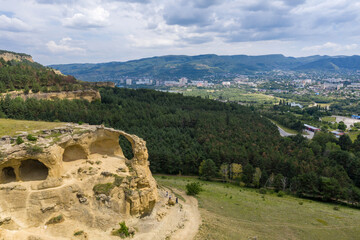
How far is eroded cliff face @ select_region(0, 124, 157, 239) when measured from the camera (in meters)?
25.2

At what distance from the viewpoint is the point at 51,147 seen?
2744cm

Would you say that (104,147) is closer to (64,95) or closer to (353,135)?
(64,95)

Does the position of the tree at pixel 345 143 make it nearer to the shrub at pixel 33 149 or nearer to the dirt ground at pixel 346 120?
the dirt ground at pixel 346 120

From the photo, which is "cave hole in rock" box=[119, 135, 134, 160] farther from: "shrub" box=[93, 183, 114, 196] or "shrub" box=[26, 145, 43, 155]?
"shrub" box=[26, 145, 43, 155]

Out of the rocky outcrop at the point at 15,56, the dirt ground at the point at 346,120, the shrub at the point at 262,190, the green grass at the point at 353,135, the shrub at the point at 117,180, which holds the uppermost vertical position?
the rocky outcrop at the point at 15,56

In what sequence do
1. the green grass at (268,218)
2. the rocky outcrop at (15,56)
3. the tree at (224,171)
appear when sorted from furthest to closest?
the rocky outcrop at (15,56), the tree at (224,171), the green grass at (268,218)

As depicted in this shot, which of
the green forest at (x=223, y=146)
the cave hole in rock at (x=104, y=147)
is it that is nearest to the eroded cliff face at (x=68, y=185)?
the cave hole in rock at (x=104, y=147)

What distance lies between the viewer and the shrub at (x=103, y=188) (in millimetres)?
28420

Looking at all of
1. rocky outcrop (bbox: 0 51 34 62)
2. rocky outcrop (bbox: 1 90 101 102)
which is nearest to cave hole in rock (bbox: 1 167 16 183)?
rocky outcrop (bbox: 1 90 101 102)

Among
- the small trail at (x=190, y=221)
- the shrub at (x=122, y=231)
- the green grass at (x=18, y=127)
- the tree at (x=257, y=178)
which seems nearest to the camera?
the shrub at (x=122, y=231)

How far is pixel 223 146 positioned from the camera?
6328cm

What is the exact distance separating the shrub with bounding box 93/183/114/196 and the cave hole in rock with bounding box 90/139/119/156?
748 centimetres

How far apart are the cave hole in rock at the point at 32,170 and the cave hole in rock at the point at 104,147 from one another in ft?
23.1

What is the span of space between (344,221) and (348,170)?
28258 mm
